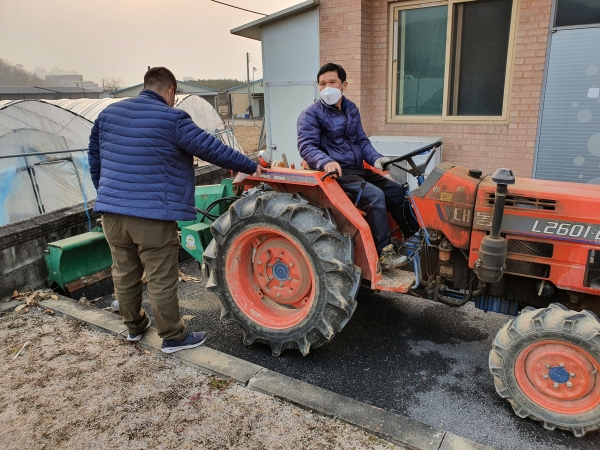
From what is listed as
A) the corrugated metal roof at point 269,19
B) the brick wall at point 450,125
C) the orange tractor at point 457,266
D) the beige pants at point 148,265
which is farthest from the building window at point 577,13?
the beige pants at point 148,265

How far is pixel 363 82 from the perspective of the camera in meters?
7.05

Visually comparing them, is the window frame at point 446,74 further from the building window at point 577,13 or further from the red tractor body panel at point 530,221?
the red tractor body panel at point 530,221

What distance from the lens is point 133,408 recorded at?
2.67 metres

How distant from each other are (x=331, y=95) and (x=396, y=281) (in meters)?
1.45

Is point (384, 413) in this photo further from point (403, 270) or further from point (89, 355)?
point (89, 355)

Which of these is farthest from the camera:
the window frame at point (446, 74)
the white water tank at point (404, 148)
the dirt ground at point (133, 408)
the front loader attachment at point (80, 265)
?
the white water tank at point (404, 148)

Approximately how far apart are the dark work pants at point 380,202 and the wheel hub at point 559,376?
3.86 feet

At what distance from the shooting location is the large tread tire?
2334 mm

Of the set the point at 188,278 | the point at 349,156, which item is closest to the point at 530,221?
the point at 349,156

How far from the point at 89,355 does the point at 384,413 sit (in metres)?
2.07

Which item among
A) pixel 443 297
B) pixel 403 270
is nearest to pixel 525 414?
pixel 443 297

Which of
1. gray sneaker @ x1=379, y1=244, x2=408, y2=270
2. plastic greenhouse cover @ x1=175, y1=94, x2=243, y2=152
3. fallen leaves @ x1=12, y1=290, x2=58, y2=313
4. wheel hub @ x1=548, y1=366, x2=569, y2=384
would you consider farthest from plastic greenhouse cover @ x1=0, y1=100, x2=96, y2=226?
wheel hub @ x1=548, y1=366, x2=569, y2=384

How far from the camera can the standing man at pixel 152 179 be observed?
2.94 meters

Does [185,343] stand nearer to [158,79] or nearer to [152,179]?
[152,179]
